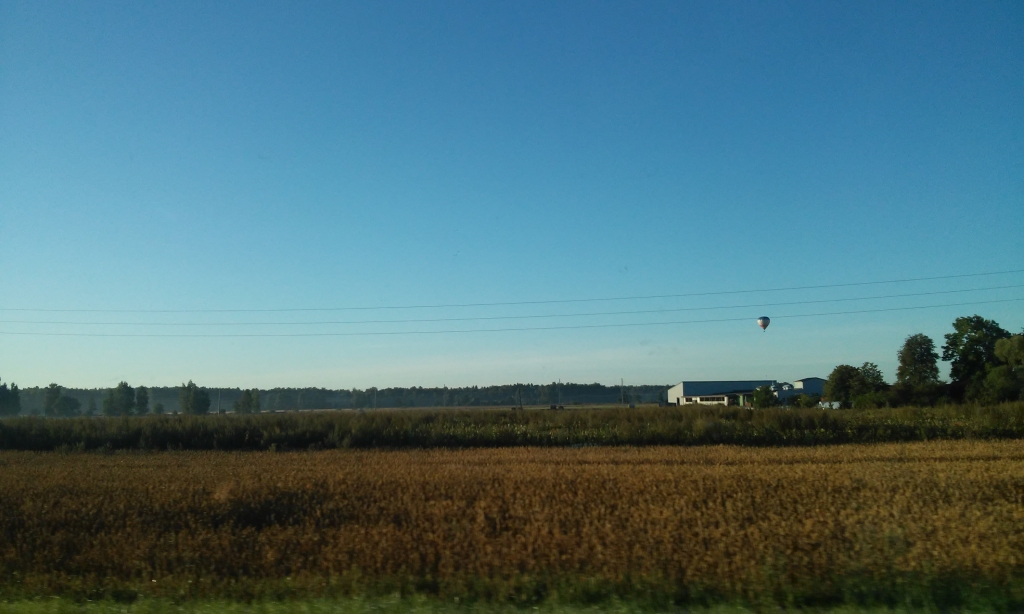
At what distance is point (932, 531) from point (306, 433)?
108 ft

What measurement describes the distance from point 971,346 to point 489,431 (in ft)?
187

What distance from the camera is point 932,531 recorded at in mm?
11188

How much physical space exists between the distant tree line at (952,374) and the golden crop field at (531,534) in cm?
4406

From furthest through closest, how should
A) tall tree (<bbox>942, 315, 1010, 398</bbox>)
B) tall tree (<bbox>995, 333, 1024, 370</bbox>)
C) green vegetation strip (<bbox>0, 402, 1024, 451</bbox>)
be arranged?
tall tree (<bbox>942, 315, 1010, 398</bbox>), tall tree (<bbox>995, 333, 1024, 370</bbox>), green vegetation strip (<bbox>0, 402, 1024, 451</bbox>)

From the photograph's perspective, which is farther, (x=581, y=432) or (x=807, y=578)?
(x=581, y=432)

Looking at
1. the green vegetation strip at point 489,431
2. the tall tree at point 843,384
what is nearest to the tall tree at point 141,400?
the green vegetation strip at point 489,431

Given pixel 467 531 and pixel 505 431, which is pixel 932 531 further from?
pixel 505 431

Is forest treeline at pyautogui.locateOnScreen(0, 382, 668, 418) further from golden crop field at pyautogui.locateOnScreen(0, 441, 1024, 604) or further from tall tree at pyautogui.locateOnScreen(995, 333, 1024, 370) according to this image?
golden crop field at pyautogui.locateOnScreen(0, 441, 1024, 604)

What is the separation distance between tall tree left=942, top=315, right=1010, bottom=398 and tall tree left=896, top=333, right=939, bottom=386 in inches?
248

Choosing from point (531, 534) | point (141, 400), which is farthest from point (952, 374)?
point (141, 400)

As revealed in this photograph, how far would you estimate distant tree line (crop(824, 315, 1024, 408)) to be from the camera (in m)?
56.6

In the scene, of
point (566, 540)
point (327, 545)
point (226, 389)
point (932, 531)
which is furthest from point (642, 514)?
point (226, 389)

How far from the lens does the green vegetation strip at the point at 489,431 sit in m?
37.0

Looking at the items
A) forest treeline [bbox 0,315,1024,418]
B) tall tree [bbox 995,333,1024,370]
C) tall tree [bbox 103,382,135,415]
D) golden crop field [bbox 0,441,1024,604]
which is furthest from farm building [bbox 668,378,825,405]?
golden crop field [bbox 0,441,1024,604]
